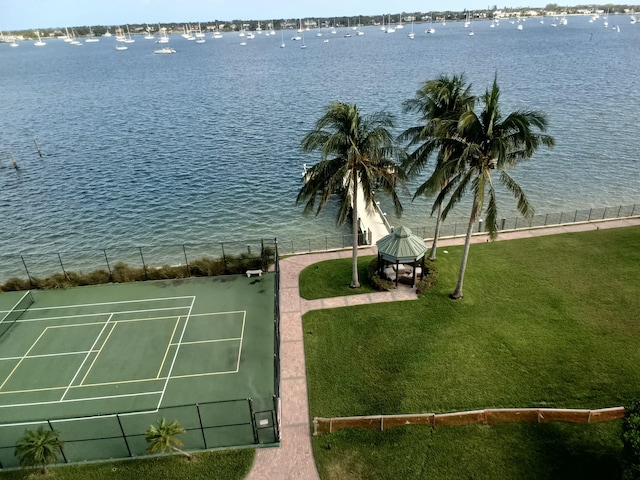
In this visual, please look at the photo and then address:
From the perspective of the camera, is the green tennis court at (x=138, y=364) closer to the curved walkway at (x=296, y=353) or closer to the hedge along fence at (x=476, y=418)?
the curved walkway at (x=296, y=353)

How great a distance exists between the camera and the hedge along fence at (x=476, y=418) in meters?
19.6

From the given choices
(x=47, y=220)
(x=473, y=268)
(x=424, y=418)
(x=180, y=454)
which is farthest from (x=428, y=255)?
(x=47, y=220)

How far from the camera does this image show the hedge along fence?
1956 centimetres

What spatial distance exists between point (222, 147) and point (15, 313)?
47.7m

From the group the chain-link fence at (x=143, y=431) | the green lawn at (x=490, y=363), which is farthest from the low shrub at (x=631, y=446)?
the chain-link fence at (x=143, y=431)

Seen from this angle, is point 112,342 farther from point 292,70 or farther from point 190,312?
point 292,70

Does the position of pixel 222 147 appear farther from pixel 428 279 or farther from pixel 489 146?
pixel 489 146

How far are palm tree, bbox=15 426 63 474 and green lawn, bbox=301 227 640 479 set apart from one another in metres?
10.9

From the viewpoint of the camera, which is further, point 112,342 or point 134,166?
point 134,166

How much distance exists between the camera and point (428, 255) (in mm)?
33844

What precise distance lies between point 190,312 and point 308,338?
863 cm

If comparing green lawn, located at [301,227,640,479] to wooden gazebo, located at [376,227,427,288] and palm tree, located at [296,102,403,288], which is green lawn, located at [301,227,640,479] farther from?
palm tree, located at [296,102,403,288]

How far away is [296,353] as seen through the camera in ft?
81.1

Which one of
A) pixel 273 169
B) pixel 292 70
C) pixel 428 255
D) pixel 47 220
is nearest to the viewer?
pixel 428 255
